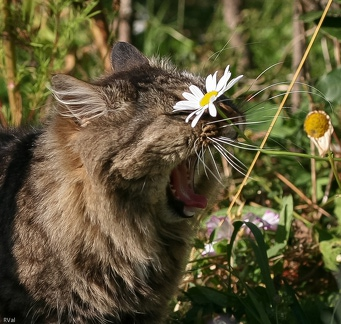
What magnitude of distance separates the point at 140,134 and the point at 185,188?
324 millimetres

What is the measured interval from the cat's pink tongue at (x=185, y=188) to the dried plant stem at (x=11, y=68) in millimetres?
1354

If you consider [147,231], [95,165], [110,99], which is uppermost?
[110,99]

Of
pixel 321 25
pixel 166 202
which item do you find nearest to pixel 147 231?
pixel 166 202

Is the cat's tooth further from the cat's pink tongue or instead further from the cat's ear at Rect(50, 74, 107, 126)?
the cat's ear at Rect(50, 74, 107, 126)

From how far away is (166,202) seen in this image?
2883mm

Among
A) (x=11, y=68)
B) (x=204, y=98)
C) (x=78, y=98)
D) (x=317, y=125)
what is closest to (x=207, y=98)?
(x=204, y=98)

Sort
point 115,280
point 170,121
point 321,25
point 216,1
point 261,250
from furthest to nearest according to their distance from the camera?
point 216,1, point 321,25, point 261,250, point 115,280, point 170,121

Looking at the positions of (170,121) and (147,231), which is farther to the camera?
(147,231)

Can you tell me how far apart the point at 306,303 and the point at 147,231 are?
76 centimetres

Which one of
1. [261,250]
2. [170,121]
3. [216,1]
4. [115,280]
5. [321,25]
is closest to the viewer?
[170,121]

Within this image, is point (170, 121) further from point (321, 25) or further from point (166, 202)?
point (321, 25)

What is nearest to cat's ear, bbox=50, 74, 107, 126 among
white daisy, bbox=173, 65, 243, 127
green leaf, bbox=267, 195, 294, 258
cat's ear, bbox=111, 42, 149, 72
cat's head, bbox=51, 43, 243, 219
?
cat's head, bbox=51, 43, 243, 219

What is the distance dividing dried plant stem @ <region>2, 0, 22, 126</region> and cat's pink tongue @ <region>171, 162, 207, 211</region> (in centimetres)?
135

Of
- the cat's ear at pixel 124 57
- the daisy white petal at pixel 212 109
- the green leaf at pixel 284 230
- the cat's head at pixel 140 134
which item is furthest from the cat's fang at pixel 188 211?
the green leaf at pixel 284 230
